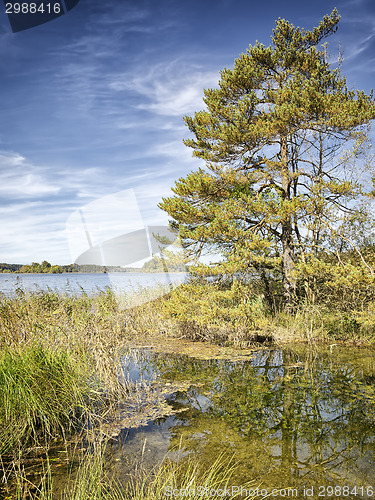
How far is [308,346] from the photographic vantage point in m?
7.93

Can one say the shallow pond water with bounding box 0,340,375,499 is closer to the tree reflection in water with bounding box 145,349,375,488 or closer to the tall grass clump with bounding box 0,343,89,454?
the tree reflection in water with bounding box 145,349,375,488

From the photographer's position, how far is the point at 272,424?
162 inches

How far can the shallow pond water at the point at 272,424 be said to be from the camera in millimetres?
3215

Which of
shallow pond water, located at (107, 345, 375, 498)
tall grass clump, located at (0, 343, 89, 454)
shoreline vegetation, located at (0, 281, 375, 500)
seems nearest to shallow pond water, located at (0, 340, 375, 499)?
shallow pond water, located at (107, 345, 375, 498)

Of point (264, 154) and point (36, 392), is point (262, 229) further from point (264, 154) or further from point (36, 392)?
point (36, 392)

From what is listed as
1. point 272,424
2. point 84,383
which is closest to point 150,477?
point 84,383

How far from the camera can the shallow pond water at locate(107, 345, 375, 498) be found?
321 cm

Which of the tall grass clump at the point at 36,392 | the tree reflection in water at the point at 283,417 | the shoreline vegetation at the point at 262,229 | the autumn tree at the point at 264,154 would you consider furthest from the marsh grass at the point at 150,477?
the autumn tree at the point at 264,154

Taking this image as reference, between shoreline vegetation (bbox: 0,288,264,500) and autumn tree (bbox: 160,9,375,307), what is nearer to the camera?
shoreline vegetation (bbox: 0,288,264,500)

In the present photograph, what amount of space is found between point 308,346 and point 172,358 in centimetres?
325

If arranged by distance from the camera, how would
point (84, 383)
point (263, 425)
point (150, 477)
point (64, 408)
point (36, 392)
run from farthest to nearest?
point (84, 383), point (263, 425), point (64, 408), point (36, 392), point (150, 477)

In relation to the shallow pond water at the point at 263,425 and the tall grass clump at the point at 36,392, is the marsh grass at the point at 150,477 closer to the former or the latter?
the shallow pond water at the point at 263,425

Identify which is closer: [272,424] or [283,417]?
[272,424]

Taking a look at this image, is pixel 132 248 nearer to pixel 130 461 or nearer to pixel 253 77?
pixel 253 77
